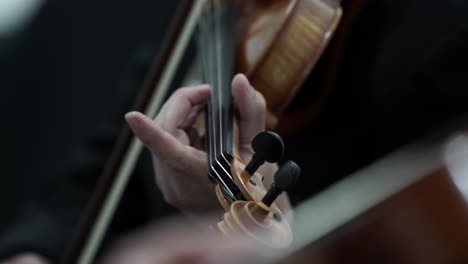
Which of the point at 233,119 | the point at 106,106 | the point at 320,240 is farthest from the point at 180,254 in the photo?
the point at 106,106

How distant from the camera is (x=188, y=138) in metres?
0.44

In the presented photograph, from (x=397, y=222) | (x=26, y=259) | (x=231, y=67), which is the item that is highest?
(x=231, y=67)

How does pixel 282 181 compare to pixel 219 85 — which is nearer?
pixel 282 181

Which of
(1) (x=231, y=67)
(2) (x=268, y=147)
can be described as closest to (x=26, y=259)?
(1) (x=231, y=67)

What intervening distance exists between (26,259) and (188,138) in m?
0.36

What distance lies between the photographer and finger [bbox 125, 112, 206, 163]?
0.39 meters

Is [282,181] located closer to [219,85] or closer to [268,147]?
[268,147]

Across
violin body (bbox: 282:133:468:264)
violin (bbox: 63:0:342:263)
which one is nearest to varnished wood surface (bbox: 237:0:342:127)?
violin (bbox: 63:0:342:263)

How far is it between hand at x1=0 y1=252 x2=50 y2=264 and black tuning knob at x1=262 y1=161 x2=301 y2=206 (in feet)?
1.50

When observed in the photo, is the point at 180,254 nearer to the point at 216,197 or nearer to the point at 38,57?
the point at 216,197

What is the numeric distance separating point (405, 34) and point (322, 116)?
4.9 inches

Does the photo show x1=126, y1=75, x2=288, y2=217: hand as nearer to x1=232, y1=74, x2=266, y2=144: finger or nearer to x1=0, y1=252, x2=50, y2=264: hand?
x1=232, y1=74, x2=266, y2=144: finger

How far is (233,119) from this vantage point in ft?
1.45

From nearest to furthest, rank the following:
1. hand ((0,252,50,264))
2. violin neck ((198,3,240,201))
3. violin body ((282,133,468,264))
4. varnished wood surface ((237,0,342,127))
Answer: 1. violin body ((282,133,468,264))
2. violin neck ((198,3,240,201))
3. varnished wood surface ((237,0,342,127))
4. hand ((0,252,50,264))
